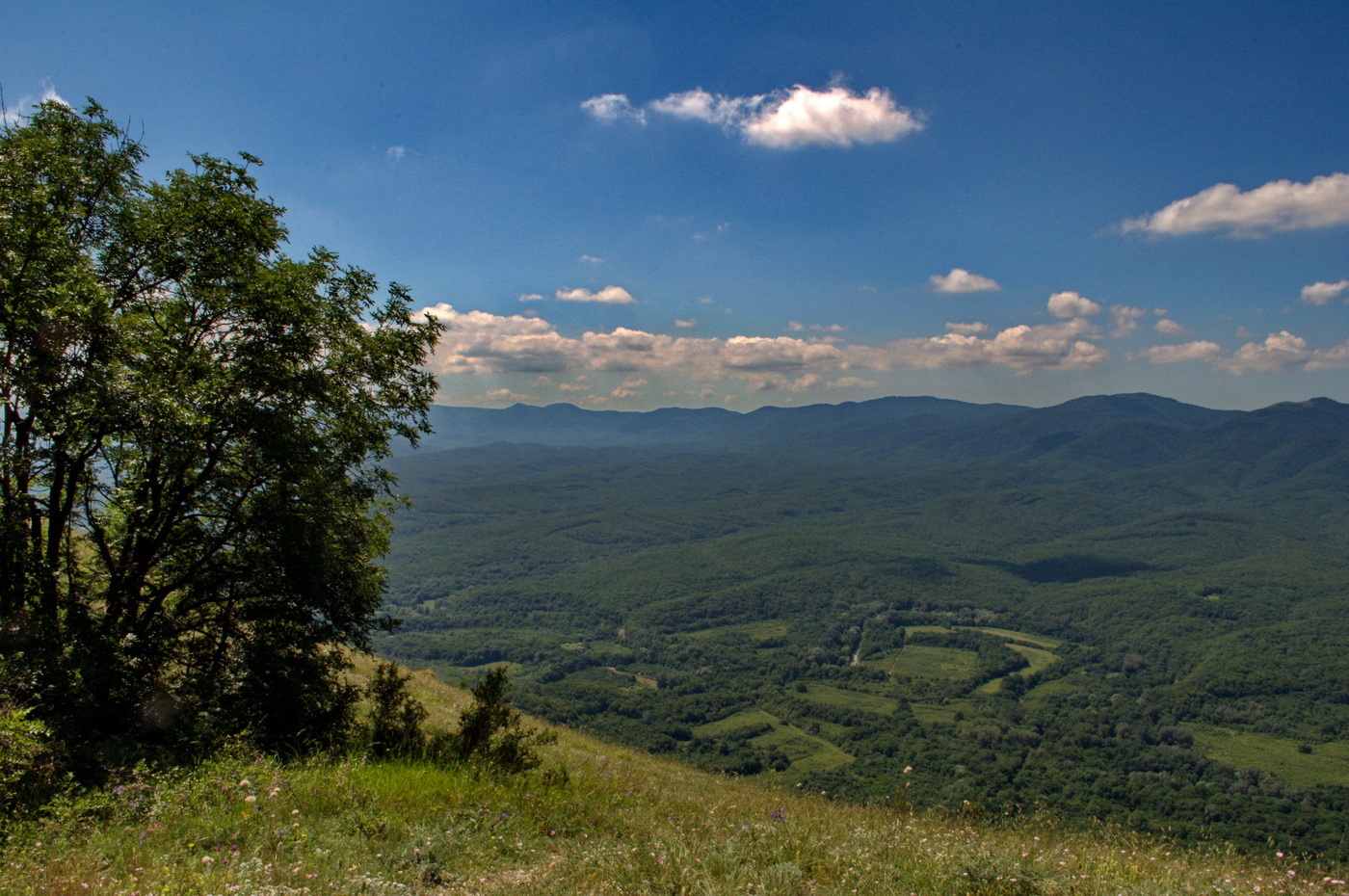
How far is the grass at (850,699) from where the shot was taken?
127062 mm

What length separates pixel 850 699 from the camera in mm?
133625

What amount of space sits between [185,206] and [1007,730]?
134 meters

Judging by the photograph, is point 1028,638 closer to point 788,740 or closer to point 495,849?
point 788,740

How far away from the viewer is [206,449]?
376 inches

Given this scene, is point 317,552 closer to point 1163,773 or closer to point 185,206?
point 185,206

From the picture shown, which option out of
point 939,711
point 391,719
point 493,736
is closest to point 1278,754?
point 939,711

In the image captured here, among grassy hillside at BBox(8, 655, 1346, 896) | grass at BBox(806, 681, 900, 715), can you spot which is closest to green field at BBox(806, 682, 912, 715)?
grass at BBox(806, 681, 900, 715)

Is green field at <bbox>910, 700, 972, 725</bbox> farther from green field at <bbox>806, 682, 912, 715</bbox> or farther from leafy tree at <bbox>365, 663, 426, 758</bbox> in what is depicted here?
leafy tree at <bbox>365, 663, 426, 758</bbox>

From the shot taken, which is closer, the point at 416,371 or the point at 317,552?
the point at 317,552

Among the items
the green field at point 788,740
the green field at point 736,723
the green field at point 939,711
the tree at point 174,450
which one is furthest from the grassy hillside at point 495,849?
the green field at point 939,711

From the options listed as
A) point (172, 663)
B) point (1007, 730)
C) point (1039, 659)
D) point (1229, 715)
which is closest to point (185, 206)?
point (172, 663)

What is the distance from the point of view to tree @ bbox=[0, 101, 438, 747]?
26.9ft

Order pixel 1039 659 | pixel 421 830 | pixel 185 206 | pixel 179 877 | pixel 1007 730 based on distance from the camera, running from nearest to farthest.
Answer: pixel 179 877 → pixel 421 830 → pixel 185 206 → pixel 1007 730 → pixel 1039 659

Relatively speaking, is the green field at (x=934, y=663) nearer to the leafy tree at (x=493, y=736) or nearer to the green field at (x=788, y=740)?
the green field at (x=788, y=740)
